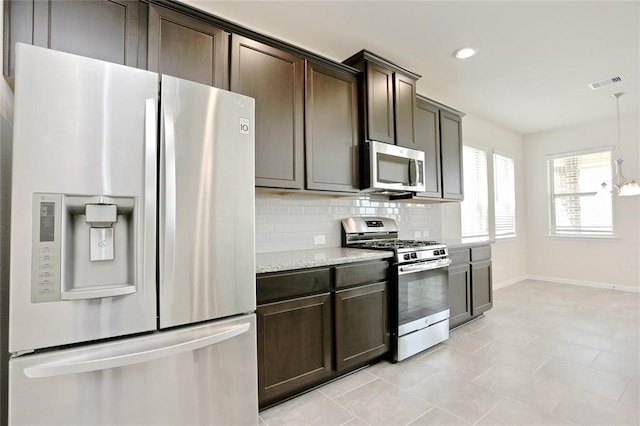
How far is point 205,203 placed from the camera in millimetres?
1429

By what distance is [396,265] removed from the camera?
98.8 inches

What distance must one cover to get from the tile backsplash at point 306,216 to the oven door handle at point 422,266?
739 mm

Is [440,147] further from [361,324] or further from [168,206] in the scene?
[168,206]

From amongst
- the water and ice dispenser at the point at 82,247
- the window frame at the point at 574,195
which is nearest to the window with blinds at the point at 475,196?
the window frame at the point at 574,195

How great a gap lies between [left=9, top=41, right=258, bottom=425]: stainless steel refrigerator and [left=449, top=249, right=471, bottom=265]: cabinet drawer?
237 centimetres

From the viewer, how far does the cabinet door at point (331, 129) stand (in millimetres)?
2463

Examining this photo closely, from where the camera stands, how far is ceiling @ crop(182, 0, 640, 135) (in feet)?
7.58

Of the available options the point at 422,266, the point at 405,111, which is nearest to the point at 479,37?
the point at 405,111

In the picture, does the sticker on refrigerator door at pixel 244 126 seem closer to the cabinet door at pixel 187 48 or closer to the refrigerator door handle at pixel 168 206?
the refrigerator door handle at pixel 168 206

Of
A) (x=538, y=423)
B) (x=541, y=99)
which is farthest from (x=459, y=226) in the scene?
(x=538, y=423)

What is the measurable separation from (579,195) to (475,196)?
2186 millimetres

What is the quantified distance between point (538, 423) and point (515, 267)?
14.8 feet

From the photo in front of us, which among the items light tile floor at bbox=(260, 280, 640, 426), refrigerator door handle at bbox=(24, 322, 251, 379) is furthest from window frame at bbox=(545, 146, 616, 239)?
refrigerator door handle at bbox=(24, 322, 251, 379)

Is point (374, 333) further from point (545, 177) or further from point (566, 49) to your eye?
point (545, 177)
